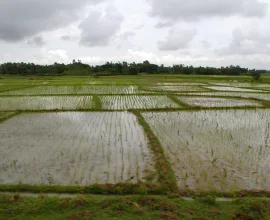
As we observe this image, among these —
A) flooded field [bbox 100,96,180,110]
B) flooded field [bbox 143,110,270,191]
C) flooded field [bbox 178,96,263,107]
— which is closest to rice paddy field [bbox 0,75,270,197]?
flooded field [bbox 143,110,270,191]

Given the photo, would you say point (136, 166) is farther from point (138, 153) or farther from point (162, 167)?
point (138, 153)

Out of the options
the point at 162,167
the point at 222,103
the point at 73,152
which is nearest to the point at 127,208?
Result: the point at 162,167

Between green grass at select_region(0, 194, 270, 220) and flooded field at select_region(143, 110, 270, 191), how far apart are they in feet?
1.94

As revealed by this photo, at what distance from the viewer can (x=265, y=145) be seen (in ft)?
20.0

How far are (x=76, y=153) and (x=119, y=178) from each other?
5.57 ft

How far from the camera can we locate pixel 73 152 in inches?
219

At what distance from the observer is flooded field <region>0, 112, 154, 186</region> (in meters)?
4.34

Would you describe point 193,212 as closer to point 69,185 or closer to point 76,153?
point 69,185

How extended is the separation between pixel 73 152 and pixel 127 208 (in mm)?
2761

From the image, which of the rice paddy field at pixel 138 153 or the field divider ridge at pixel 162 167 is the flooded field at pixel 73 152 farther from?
the field divider ridge at pixel 162 167

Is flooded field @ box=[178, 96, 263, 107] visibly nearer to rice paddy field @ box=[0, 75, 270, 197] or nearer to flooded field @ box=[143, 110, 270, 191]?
flooded field @ box=[143, 110, 270, 191]

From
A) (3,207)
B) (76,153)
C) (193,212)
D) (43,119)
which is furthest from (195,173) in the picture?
(43,119)

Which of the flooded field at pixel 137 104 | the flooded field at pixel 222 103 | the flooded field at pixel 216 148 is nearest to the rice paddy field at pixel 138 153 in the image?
the flooded field at pixel 216 148

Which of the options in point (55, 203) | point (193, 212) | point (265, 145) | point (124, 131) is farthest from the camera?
point (124, 131)
